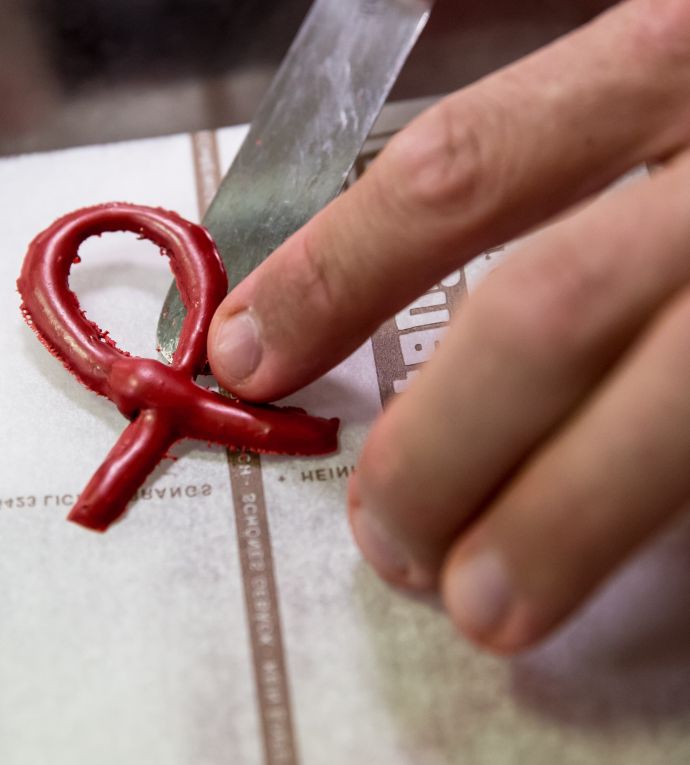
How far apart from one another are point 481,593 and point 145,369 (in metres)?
0.28

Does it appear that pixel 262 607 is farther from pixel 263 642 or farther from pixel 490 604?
pixel 490 604

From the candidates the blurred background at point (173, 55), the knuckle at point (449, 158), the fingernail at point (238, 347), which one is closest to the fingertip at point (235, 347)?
the fingernail at point (238, 347)

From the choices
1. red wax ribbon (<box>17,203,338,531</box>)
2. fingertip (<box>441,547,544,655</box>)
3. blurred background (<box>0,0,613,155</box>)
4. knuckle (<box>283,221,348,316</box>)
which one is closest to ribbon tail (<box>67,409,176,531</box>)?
red wax ribbon (<box>17,203,338,531</box>)

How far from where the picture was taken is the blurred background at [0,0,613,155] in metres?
0.88

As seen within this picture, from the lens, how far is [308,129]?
731 mm

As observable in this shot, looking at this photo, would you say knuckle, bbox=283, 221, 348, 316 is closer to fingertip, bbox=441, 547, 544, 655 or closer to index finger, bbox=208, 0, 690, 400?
index finger, bbox=208, 0, 690, 400

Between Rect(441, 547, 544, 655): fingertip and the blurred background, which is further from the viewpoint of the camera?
the blurred background

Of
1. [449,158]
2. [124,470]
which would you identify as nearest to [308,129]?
[449,158]

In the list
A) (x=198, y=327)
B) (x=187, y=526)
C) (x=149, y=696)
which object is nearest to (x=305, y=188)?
(x=198, y=327)

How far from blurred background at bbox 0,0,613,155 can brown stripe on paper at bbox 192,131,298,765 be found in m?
0.42

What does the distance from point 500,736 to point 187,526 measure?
0.23 metres

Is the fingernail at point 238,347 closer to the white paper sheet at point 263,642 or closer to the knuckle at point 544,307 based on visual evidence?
the white paper sheet at point 263,642

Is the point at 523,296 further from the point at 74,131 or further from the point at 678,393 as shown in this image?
the point at 74,131

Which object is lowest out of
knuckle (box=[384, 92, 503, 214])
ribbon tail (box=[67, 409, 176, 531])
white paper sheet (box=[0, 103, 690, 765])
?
white paper sheet (box=[0, 103, 690, 765])
